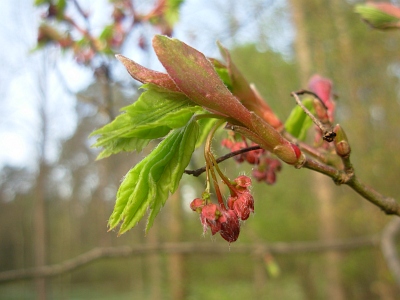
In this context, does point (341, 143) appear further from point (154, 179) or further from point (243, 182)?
point (154, 179)

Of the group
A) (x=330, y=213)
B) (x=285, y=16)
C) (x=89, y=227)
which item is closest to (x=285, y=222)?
(x=330, y=213)

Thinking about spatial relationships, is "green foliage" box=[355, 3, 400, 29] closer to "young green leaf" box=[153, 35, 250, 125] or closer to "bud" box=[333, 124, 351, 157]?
"bud" box=[333, 124, 351, 157]

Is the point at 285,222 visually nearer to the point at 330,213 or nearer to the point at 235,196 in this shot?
the point at 330,213

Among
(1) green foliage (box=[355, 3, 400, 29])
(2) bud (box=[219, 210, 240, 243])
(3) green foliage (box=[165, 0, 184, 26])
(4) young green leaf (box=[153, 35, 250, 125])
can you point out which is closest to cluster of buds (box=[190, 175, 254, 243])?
(2) bud (box=[219, 210, 240, 243])

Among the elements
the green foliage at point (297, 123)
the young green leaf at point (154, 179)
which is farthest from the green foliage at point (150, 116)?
the green foliage at point (297, 123)

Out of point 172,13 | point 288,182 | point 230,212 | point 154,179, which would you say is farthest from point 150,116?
point 288,182

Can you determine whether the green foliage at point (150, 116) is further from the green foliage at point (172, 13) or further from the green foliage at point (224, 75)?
the green foliage at point (172, 13)
